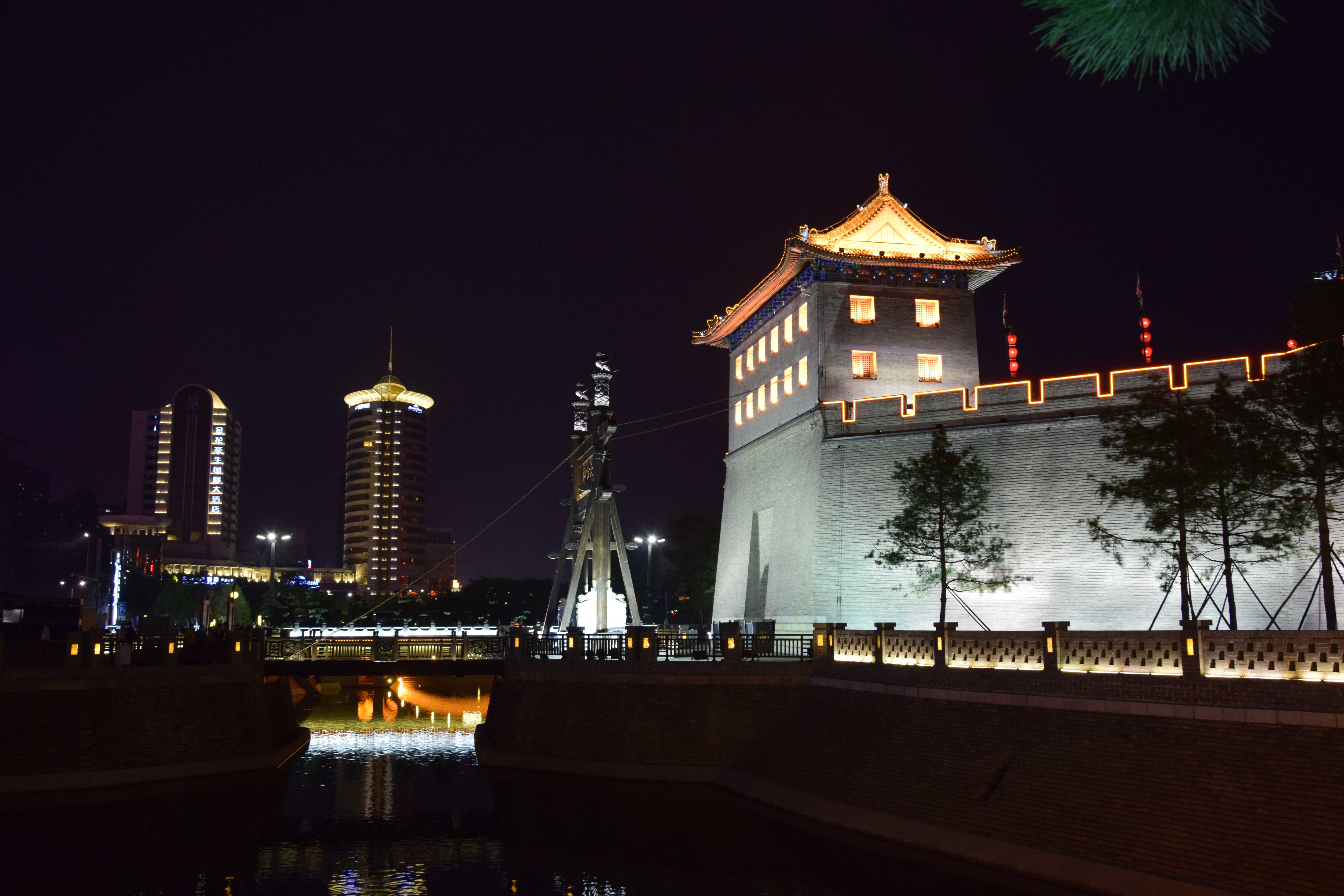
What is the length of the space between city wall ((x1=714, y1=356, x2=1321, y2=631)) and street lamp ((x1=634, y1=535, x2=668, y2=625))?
9.39 metres

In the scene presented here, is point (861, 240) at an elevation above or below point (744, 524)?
above

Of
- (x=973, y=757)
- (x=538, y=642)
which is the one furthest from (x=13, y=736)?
(x=973, y=757)

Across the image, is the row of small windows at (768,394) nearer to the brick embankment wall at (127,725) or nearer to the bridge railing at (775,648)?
the bridge railing at (775,648)

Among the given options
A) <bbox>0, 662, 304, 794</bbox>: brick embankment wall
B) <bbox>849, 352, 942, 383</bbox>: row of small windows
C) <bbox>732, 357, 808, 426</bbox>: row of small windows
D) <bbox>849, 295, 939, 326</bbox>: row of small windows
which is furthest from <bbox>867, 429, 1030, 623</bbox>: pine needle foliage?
<bbox>0, 662, 304, 794</bbox>: brick embankment wall

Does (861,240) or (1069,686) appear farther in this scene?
(861,240)

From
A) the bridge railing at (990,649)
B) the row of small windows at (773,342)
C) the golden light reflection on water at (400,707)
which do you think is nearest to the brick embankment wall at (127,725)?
the golden light reflection on water at (400,707)

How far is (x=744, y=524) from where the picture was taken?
Answer: 1802 inches

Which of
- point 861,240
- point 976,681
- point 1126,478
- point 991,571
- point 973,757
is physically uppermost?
point 861,240

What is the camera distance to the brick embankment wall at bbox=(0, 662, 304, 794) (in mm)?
25438

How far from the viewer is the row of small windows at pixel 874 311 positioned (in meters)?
39.7

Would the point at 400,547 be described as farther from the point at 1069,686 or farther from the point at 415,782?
the point at 1069,686

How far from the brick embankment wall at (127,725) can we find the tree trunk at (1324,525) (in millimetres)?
25864

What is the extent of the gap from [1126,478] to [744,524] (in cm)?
1826

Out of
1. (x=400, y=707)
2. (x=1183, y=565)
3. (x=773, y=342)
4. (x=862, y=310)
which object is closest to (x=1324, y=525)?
(x=1183, y=565)
